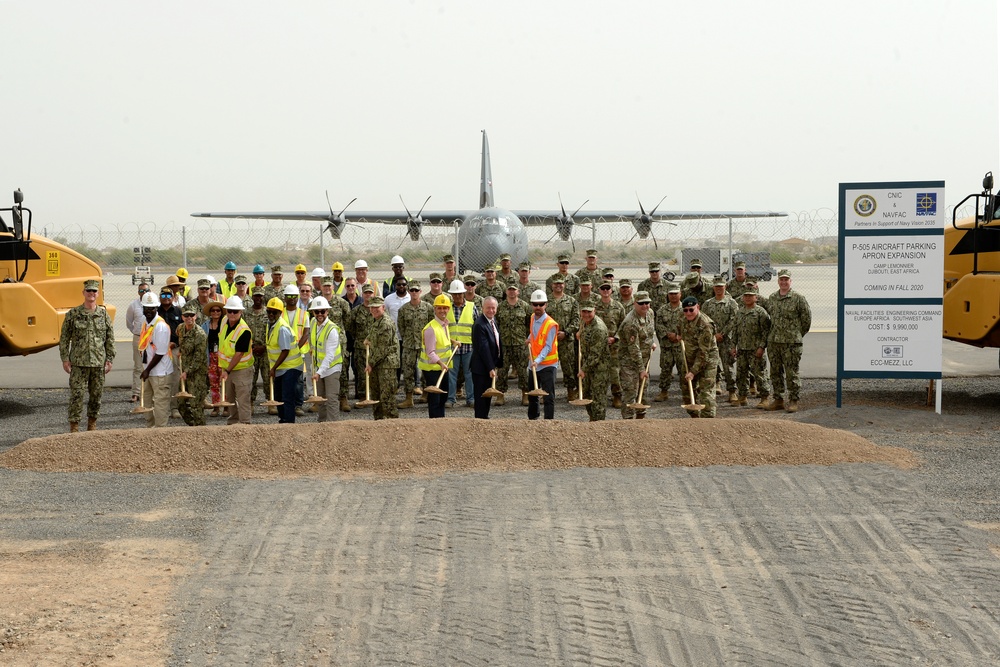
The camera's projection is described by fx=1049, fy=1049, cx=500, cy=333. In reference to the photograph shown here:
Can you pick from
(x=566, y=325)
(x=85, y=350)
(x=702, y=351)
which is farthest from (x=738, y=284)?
(x=85, y=350)

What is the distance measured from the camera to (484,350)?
13.1 meters

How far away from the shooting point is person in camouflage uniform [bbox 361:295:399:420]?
1345 centimetres

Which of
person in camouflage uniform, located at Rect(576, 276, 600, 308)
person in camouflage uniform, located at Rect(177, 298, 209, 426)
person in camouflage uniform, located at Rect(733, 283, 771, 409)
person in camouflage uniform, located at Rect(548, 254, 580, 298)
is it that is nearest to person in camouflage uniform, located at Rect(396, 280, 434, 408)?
person in camouflage uniform, located at Rect(576, 276, 600, 308)

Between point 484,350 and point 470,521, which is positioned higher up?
point 484,350

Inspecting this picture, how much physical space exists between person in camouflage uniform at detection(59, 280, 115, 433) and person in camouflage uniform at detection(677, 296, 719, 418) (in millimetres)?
7242

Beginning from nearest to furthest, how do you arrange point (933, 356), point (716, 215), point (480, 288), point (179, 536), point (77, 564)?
1. point (77, 564)
2. point (179, 536)
3. point (933, 356)
4. point (480, 288)
5. point (716, 215)

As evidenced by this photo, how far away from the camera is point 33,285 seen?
51.9 feet

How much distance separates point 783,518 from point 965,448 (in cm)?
423

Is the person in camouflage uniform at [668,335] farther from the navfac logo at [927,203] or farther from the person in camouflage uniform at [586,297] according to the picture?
the navfac logo at [927,203]

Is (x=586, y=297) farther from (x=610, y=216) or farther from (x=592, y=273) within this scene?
(x=610, y=216)

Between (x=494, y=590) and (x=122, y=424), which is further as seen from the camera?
(x=122, y=424)

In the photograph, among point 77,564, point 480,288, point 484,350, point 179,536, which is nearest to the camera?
point 77,564

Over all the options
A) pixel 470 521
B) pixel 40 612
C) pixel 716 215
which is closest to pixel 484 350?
pixel 470 521

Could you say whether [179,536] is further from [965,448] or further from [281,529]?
[965,448]
